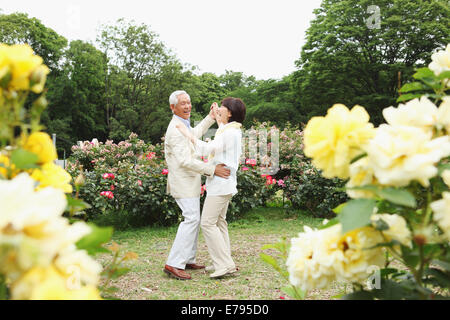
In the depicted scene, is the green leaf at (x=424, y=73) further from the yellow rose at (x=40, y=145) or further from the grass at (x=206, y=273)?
the grass at (x=206, y=273)

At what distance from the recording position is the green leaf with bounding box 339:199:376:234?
0.64 m

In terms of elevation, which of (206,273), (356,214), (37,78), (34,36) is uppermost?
(34,36)

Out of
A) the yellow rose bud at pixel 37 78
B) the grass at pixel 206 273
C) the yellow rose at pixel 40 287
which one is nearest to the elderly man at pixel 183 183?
the grass at pixel 206 273

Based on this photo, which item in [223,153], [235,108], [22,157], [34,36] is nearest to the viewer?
[22,157]

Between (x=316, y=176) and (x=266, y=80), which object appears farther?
(x=266, y=80)

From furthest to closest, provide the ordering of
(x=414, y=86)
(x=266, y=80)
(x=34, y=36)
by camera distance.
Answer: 1. (x=266, y=80)
2. (x=34, y=36)
3. (x=414, y=86)

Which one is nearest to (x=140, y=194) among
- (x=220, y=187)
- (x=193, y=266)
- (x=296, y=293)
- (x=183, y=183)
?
(x=193, y=266)

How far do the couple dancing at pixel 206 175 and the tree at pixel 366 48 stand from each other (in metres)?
15.5

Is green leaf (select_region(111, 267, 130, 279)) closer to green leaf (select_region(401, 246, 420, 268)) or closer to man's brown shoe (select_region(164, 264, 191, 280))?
green leaf (select_region(401, 246, 420, 268))

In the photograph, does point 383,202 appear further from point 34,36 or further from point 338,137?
point 34,36

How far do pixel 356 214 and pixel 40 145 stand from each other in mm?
586

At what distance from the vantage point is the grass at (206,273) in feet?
11.0

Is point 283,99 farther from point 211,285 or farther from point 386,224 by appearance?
point 386,224

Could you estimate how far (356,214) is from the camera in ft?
2.19
